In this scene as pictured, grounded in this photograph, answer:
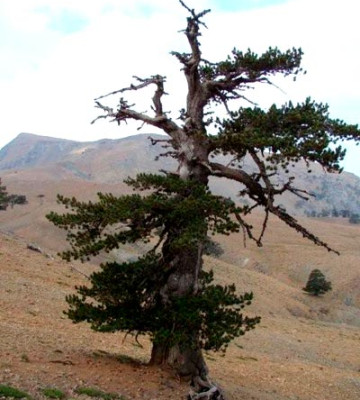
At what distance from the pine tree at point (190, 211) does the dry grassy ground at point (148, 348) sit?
1.37 metres

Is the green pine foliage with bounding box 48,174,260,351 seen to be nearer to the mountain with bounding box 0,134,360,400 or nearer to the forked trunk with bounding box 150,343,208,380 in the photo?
the forked trunk with bounding box 150,343,208,380

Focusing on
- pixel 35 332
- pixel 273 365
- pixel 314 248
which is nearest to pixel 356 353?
pixel 273 365

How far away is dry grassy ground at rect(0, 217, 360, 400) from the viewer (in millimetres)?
13258

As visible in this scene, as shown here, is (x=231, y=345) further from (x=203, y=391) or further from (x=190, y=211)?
(x=190, y=211)

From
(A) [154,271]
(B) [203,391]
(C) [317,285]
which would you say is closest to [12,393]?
(A) [154,271]

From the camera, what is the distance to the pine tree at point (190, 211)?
12812 millimetres

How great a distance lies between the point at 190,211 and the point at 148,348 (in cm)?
1261

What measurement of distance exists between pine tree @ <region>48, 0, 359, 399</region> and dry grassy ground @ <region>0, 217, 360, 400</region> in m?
1.37

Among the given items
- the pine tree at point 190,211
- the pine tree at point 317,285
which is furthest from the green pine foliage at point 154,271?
the pine tree at point 317,285

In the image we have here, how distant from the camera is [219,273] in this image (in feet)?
191

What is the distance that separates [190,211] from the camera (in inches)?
501

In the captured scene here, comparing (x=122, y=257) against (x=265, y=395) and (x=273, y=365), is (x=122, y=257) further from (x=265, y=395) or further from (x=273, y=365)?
(x=265, y=395)

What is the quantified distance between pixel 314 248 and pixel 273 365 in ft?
220

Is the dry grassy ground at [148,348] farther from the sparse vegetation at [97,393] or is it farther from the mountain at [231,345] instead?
the sparse vegetation at [97,393]
